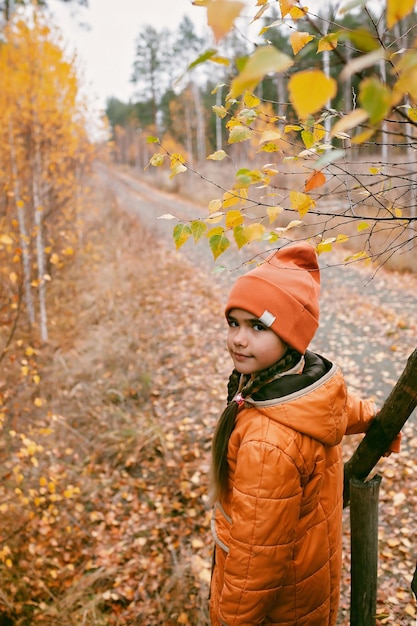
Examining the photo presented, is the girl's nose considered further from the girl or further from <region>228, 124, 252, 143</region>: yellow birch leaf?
<region>228, 124, 252, 143</region>: yellow birch leaf

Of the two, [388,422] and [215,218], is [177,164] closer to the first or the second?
[215,218]

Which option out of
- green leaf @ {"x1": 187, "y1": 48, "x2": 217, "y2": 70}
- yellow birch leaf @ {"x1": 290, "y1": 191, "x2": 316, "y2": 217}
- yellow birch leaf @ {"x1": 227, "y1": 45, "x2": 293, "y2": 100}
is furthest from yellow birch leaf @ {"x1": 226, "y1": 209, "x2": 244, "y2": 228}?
yellow birch leaf @ {"x1": 227, "y1": 45, "x2": 293, "y2": 100}

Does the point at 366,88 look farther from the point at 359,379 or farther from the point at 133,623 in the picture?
the point at 359,379

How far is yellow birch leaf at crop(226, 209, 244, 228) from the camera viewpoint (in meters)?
1.39

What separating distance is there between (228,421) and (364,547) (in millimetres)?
1018

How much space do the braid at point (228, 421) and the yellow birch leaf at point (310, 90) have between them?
1232mm

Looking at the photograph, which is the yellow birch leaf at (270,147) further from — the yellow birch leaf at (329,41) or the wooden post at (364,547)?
the wooden post at (364,547)

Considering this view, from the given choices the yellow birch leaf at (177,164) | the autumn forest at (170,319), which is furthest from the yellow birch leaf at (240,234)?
the yellow birch leaf at (177,164)

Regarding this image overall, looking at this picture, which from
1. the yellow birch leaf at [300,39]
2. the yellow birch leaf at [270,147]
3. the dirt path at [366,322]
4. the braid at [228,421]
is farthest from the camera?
the dirt path at [366,322]

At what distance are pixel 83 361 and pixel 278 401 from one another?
19.3 feet

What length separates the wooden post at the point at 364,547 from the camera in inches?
77.2

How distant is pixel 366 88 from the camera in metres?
0.53

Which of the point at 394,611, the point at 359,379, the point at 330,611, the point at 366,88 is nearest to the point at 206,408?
the point at 359,379

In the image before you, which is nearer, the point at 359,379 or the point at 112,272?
the point at 359,379
